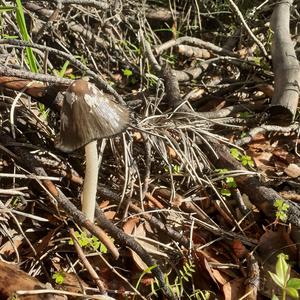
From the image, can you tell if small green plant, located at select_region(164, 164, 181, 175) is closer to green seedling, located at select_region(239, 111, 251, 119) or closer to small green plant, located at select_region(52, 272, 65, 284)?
green seedling, located at select_region(239, 111, 251, 119)

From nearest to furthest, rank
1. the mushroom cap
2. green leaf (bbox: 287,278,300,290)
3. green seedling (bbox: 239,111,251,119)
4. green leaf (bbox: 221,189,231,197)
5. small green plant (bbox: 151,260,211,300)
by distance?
1. green leaf (bbox: 287,278,300,290)
2. the mushroom cap
3. small green plant (bbox: 151,260,211,300)
4. green leaf (bbox: 221,189,231,197)
5. green seedling (bbox: 239,111,251,119)

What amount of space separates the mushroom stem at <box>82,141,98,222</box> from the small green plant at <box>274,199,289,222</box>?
916 millimetres

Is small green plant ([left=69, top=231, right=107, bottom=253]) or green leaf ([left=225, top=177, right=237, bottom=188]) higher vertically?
green leaf ([left=225, top=177, right=237, bottom=188])

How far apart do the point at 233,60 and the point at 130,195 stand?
1.74 meters

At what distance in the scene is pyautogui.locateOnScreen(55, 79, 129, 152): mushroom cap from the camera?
6.56ft

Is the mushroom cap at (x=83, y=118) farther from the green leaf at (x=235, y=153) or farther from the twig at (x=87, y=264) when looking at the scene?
the green leaf at (x=235, y=153)

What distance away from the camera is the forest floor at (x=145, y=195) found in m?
2.19

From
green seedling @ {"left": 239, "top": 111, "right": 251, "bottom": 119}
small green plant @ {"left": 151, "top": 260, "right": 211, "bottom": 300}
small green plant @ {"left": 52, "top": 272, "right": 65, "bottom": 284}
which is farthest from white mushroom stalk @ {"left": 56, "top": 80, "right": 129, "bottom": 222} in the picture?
green seedling @ {"left": 239, "top": 111, "right": 251, "bottom": 119}

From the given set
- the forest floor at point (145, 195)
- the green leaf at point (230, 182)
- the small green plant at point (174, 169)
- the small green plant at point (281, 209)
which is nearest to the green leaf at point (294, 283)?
the forest floor at point (145, 195)

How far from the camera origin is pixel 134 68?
3732 mm

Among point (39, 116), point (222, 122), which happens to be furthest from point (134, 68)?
point (39, 116)

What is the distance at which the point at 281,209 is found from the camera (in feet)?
7.88

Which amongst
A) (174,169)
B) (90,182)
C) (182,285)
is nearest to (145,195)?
(174,169)

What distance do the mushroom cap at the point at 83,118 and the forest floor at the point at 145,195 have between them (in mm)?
11
